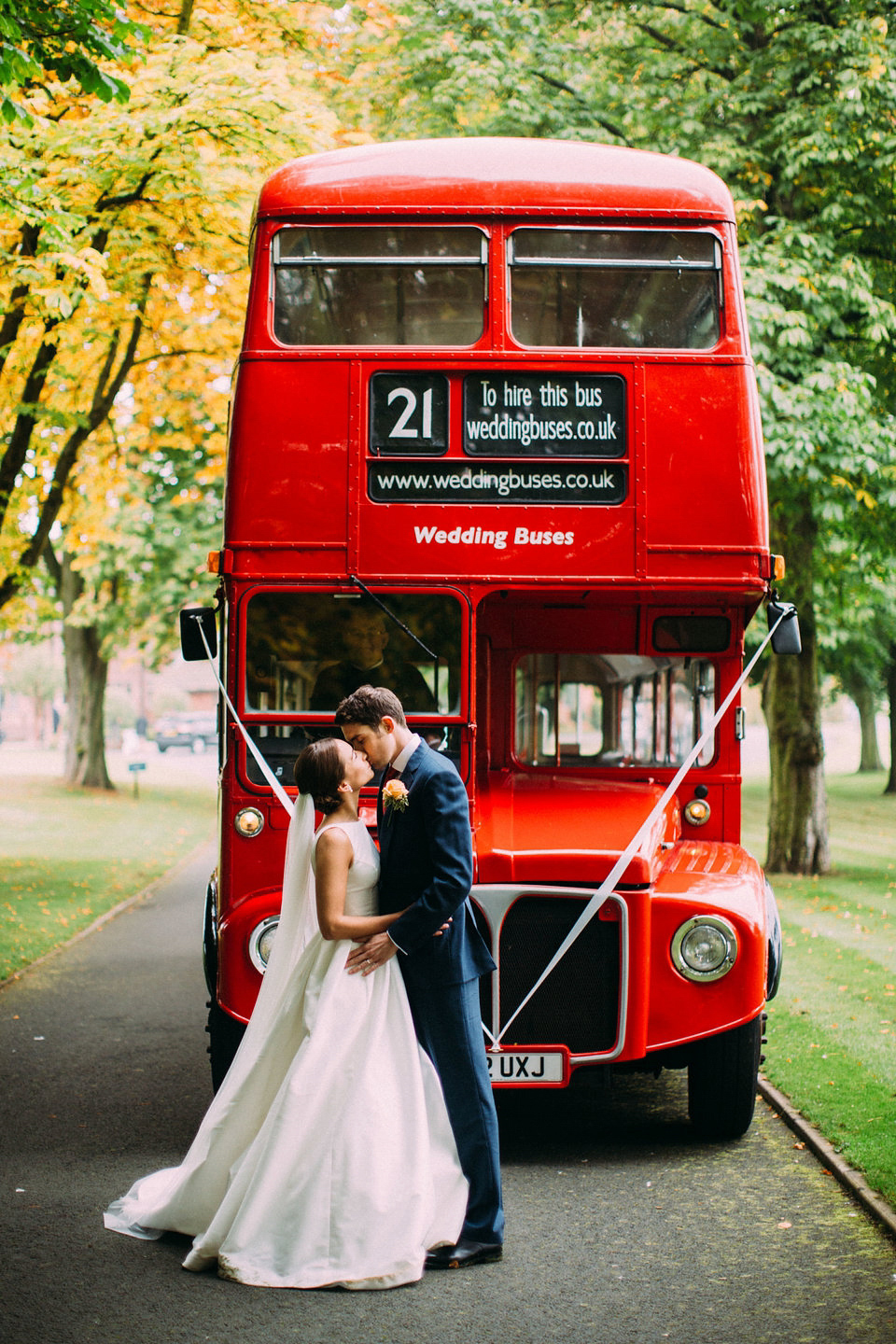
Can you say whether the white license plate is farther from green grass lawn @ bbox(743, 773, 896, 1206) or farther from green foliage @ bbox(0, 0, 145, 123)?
green foliage @ bbox(0, 0, 145, 123)

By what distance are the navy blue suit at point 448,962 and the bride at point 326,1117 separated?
0.06 m

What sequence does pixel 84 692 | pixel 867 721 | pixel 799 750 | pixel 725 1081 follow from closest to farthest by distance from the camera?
pixel 725 1081 → pixel 799 750 → pixel 84 692 → pixel 867 721

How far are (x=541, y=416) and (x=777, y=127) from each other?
30.8ft

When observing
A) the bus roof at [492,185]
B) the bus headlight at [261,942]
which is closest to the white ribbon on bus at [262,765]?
the bus headlight at [261,942]

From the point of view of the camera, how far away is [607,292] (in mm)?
6770

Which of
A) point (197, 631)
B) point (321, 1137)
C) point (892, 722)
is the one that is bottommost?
point (321, 1137)

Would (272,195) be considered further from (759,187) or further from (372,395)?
(759,187)

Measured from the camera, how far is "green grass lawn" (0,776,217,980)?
1375 centimetres

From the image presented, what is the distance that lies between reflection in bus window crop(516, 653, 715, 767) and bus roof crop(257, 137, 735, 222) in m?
2.29

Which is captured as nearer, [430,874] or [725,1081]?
[430,874]

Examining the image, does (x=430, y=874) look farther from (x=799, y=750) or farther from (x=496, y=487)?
(x=799, y=750)

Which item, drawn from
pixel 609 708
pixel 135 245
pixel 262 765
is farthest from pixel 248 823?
pixel 135 245

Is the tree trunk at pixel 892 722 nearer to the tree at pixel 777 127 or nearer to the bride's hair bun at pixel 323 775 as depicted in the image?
the tree at pixel 777 127

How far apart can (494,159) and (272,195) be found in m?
1.08
